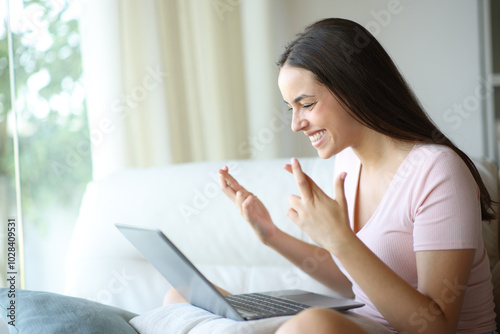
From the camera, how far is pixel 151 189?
1889mm

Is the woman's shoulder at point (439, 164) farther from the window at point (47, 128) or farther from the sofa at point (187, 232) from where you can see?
the window at point (47, 128)

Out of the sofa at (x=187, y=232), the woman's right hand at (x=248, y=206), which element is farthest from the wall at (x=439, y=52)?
the woman's right hand at (x=248, y=206)

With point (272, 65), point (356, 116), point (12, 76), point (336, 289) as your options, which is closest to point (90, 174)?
point (12, 76)

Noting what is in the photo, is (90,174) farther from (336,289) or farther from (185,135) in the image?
(336,289)

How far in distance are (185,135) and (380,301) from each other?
1818 millimetres

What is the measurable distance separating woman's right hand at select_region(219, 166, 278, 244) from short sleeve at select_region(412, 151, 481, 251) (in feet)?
1.22

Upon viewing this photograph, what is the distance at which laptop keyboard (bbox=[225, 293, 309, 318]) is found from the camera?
1168 millimetres

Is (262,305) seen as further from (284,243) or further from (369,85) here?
(369,85)

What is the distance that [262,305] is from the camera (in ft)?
4.14

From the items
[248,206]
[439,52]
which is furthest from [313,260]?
[439,52]

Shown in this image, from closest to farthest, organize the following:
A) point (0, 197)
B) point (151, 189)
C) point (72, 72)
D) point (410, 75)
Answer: point (151, 189) < point (0, 197) < point (72, 72) < point (410, 75)

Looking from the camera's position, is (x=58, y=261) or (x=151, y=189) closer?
(x=151, y=189)

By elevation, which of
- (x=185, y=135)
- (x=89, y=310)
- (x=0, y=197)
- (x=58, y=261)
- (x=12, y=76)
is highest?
(x=12, y=76)

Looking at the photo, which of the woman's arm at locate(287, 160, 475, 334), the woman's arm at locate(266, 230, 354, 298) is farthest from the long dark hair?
the woman's arm at locate(266, 230, 354, 298)
